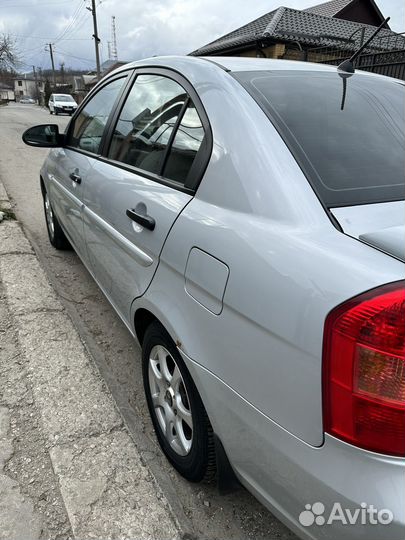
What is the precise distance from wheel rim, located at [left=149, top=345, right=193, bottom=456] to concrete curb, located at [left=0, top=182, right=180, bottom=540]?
215 mm

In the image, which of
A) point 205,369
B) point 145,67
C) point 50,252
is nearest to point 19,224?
point 50,252

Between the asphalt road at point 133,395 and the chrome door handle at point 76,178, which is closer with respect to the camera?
the asphalt road at point 133,395

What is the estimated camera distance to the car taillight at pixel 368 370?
1003 mm

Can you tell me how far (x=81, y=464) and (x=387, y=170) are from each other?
1.77 m

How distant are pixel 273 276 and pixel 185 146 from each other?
2.93ft

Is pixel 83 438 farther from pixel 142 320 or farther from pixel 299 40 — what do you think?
pixel 299 40

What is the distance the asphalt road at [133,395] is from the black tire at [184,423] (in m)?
0.10

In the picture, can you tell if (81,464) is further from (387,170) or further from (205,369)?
(387,170)

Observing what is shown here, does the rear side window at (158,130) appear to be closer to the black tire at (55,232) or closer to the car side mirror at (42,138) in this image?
the car side mirror at (42,138)

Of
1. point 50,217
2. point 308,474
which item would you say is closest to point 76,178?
point 50,217

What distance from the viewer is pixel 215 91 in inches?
68.0

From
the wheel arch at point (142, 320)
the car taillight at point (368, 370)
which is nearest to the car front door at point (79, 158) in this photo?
the wheel arch at point (142, 320)

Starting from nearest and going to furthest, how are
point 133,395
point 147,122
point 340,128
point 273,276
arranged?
point 273,276 < point 340,128 < point 147,122 < point 133,395

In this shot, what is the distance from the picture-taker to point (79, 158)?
3.09m
